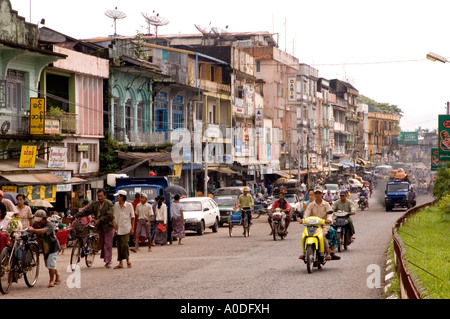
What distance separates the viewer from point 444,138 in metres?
38.8

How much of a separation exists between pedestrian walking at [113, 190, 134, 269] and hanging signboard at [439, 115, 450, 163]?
21.9 metres

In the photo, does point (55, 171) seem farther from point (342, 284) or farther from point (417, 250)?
point (342, 284)

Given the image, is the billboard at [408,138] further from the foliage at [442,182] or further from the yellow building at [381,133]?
the foliage at [442,182]

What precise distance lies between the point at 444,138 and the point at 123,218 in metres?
23.3

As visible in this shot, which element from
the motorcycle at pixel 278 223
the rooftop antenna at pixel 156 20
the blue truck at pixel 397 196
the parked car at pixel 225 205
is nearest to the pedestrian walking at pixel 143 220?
the motorcycle at pixel 278 223

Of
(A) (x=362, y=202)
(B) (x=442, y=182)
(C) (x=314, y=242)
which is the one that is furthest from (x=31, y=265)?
(A) (x=362, y=202)

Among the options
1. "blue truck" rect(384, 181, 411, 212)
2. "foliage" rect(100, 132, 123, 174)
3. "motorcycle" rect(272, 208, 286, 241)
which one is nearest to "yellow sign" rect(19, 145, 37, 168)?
"foliage" rect(100, 132, 123, 174)

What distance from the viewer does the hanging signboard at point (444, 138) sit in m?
37.8

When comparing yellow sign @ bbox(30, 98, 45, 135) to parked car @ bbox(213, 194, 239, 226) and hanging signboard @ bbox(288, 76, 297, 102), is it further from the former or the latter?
hanging signboard @ bbox(288, 76, 297, 102)

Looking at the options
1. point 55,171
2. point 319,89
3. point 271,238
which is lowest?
point 271,238

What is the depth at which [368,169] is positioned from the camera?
475ft
